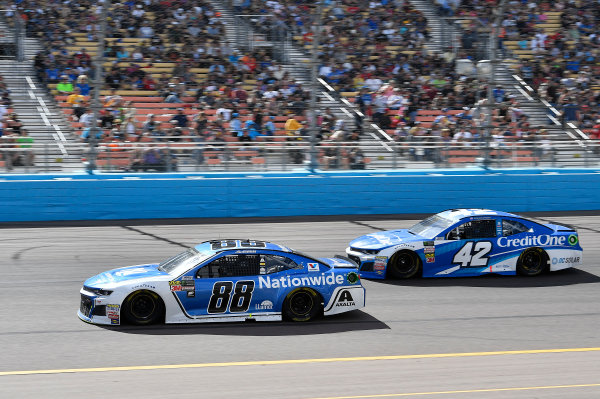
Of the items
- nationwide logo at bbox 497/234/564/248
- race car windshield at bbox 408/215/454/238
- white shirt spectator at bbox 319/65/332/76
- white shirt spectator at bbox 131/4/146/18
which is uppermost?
white shirt spectator at bbox 131/4/146/18

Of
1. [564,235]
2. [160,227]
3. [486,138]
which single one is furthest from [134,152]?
[564,235]

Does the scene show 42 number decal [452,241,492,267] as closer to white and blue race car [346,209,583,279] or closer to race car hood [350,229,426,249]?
white and blue race car [346,209,583,279]

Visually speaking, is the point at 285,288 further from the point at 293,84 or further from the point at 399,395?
the point at 293,84

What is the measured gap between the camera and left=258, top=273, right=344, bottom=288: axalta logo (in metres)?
10.3

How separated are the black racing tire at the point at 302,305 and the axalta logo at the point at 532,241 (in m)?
4.28

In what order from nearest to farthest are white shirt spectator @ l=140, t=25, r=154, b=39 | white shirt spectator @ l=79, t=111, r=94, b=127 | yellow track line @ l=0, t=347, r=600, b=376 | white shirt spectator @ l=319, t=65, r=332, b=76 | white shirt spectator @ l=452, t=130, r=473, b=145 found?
yellow track line @ l=0, t=347, r=600, b=376, white shirt spectator @ l=79, t=111, r=94, b=127, white shirt spectator @ l=452, t=130, r=473, b=145, white shirt spectator @ l=140, t=25, r=154, b=39, white shirt spectator @ l=319, t=65, r=332, b=76

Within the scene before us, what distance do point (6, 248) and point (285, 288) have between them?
7.21 metres

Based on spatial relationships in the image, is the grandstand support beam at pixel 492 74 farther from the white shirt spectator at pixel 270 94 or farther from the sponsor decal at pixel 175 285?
the sponsor decal at pixel 175 285

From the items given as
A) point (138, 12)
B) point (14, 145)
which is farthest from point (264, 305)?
point (138, 12)

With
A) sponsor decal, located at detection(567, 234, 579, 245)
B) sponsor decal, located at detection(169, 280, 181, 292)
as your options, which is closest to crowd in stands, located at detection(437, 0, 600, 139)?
sponsor decal, located at detection(567, 234, 579, 245)

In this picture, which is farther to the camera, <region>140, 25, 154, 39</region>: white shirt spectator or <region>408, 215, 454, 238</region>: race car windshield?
<region>140, 25, 154, 39</region>: white shirt spectator

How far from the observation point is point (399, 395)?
7684 mm

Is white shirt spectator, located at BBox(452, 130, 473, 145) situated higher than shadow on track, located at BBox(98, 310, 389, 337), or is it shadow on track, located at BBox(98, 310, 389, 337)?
white shirt spectator, located at BBox(452, 130, 473, 145)

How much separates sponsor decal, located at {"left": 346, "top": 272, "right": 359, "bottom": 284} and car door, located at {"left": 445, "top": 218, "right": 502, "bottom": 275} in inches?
118
